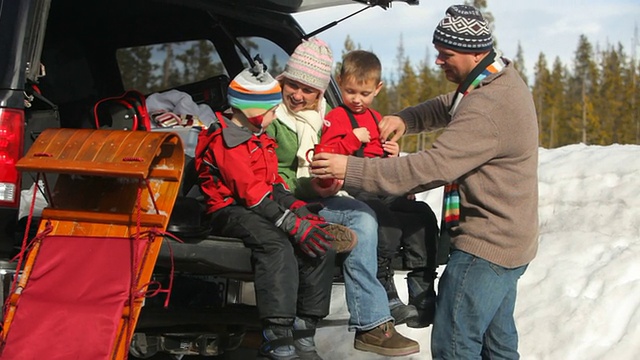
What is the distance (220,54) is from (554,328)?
2941 mm

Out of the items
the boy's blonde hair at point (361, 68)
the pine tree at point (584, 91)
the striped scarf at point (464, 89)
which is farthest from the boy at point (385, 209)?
the pine tree at point (584, 91)

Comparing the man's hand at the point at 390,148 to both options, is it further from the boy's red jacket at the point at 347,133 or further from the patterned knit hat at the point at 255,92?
the patterned knit hat at the point at 255,92

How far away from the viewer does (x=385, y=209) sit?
15.4ft

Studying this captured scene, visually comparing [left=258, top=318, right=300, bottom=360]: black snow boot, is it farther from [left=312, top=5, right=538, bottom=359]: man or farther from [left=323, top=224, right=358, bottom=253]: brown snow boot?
[left=312, top=5, right=538, bottom=359]: man

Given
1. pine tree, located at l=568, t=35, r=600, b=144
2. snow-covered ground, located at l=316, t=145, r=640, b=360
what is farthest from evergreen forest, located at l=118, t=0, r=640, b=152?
snow-covered ground, located at l=316, t=145, r=640, b=360

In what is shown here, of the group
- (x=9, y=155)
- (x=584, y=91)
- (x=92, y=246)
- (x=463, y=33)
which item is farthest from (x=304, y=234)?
(x=584, y=91)

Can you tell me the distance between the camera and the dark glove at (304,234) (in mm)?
4047

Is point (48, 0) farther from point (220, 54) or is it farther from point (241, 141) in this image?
point (220, 54)

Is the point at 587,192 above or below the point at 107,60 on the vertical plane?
below

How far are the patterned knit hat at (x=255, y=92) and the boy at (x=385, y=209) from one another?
16.0 inches

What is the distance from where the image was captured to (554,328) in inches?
258

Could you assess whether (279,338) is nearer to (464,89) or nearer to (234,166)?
(234,166)

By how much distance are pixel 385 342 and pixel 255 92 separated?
127 centimetres

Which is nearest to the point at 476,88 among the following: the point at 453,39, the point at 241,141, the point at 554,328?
the point at 453,39
